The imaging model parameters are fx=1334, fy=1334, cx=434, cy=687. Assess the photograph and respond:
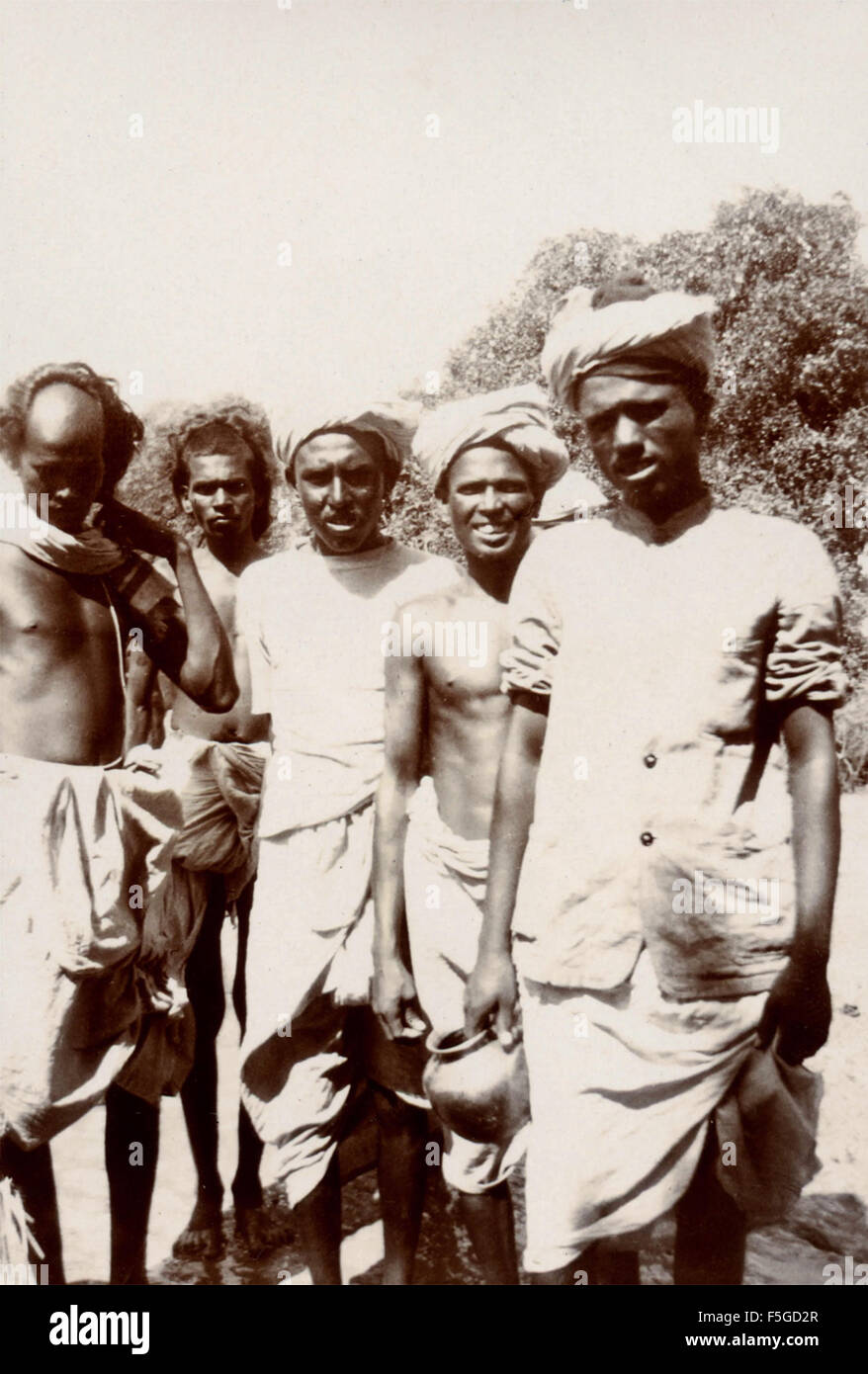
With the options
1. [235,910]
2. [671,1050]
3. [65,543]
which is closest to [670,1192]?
[671,1050]

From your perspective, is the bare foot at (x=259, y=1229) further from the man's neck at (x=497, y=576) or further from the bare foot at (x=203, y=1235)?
the man's neck at (x=497, y=576)

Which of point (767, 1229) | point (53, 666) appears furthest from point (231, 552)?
point (767, 1229)

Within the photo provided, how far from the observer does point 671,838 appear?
3152 mm

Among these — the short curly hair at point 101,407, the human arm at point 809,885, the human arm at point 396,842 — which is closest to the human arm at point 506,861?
the human arm at point 396,842

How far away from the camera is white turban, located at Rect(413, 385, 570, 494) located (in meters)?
3.54

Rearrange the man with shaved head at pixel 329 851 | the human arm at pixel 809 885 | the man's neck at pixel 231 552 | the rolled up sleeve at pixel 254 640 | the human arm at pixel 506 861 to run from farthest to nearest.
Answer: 1. the man's neck at pixel 231 552
2. the rolled up sleeve at pixel 254 640
3. the man with shaved head at pixel 329 851
4. the human arm at pixel 506 861
5. the human arm at pixel 809 885

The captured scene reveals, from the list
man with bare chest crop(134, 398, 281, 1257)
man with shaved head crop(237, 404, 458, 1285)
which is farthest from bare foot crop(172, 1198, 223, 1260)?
man with shaved head crop(237, 404, 458, 1285)

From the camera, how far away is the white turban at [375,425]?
3.76 metres

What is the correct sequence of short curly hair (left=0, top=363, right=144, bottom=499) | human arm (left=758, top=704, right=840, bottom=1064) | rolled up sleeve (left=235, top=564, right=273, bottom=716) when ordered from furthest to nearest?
rolled up sleeve (left=235, top=564, right=273, bottom=716), short curly hair (left=0, top=363, right=144, bottom=499), human arm (left=758, top=704, right=840, bottom=1064)

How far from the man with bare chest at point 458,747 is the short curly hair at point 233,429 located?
0.59 meters

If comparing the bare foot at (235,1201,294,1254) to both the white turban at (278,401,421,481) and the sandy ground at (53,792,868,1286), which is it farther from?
the white turban at (278,401,421,481)

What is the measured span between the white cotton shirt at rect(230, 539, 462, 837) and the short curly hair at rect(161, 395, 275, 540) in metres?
0.27

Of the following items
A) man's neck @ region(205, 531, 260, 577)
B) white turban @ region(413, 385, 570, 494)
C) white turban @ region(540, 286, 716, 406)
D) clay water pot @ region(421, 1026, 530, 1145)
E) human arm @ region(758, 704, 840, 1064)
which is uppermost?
white turban @ region(540, 286, 716, 406)

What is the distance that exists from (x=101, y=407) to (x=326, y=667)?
3.27ft
